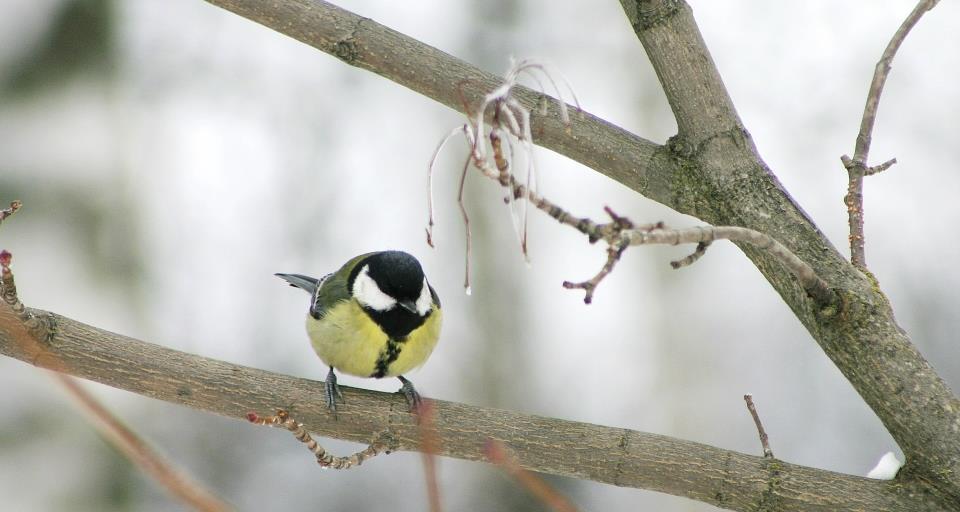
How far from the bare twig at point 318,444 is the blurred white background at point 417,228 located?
2.36 metres

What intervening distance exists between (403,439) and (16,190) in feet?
10.8

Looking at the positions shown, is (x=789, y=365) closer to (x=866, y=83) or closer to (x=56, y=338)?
(x=866, y=83)

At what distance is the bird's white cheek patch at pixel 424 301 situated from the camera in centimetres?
265

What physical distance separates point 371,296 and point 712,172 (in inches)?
43.0

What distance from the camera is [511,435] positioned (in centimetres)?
205

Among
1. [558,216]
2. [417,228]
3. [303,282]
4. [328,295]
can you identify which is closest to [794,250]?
[558,216]

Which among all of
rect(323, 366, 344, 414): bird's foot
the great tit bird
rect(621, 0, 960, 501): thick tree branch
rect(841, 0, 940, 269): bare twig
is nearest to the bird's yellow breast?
the great tit bird

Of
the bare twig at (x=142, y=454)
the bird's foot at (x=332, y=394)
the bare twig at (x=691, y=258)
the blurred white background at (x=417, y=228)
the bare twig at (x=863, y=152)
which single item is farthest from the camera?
the blurred white background at (x=417, y=228)

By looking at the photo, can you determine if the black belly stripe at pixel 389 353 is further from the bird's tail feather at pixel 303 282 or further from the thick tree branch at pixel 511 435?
the bird's tail feather at pixel 303 282

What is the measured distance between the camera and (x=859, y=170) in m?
1.99

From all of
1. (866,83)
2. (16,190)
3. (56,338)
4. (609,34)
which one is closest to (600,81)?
(609,34)

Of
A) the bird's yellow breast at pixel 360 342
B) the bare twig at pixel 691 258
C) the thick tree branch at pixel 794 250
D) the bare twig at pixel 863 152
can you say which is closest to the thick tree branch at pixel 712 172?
the thick tree branch at pixel 794 250

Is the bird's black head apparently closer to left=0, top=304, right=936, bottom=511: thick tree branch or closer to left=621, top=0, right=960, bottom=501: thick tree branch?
left=0, top=304, right=936, bottom=511: thick tree branch

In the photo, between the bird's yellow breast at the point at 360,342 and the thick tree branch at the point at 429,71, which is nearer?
the thick tree branch at the point at 429,71
